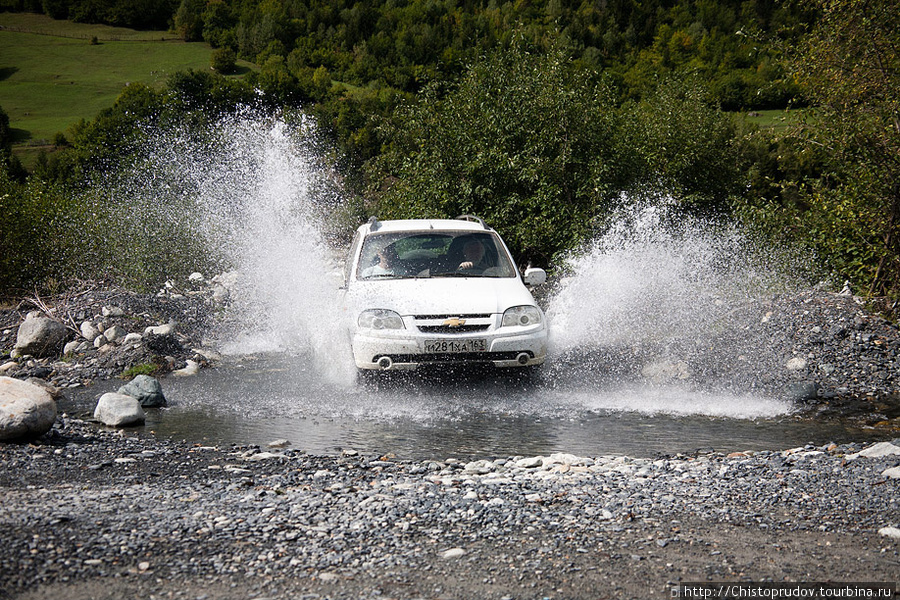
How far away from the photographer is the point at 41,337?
12.2m

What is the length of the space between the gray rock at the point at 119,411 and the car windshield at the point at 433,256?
3063 millimetres

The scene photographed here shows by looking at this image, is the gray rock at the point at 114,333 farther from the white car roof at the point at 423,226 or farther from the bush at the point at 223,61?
the bush at the point at 223,61

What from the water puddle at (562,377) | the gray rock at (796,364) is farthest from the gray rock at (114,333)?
the gray rock at (796,364)

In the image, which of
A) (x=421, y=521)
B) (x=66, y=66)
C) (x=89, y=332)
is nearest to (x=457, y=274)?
(x=421, y=521)

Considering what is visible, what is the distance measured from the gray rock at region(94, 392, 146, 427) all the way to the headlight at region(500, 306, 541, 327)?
3.97 metres

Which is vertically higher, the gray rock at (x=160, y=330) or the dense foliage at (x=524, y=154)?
the dense foliage at (x=524, y=154)

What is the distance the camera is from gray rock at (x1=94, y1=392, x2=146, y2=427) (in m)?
7.82

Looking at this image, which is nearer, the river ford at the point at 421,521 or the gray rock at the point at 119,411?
the river ford at the point at 421,521

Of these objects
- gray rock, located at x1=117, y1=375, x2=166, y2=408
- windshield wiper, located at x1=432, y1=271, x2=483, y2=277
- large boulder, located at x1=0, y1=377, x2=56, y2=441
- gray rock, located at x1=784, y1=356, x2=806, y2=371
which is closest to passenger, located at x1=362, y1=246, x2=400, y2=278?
windshield wiper, located at x1=432, y1=271, x2=483, y2=277

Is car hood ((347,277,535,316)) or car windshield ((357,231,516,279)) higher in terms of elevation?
car windshield ((357,231,516,279))

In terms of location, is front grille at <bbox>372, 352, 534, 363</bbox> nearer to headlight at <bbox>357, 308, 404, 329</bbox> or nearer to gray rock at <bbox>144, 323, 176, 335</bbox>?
headlight at <bbox>357, 308, 404, 329</bbox>

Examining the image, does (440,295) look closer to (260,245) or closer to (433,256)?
(433,256)

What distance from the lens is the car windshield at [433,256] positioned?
9.69 meters

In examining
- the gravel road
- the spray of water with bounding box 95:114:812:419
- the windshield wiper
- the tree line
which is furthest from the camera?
the tree line
